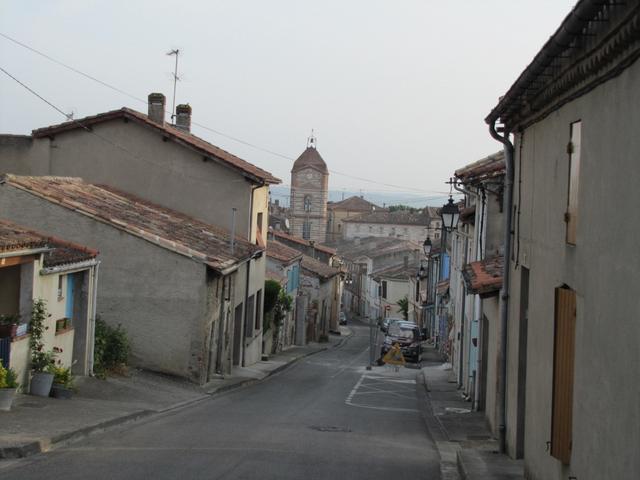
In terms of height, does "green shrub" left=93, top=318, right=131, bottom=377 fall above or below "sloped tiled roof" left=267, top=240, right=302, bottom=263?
below

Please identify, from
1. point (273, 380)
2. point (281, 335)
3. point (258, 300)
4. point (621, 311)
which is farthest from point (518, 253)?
point (281, 335)

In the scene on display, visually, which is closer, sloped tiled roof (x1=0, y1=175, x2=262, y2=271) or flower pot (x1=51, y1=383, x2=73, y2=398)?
flower pot (x1=51, y1=383, x2=73, y2=398)

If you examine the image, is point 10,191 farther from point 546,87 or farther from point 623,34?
point 623,34

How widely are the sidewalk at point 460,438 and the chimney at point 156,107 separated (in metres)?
12.7

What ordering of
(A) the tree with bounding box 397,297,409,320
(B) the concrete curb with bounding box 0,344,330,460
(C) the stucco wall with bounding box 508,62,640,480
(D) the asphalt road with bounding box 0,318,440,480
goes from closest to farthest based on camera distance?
(C) the stucco wall with bounding box 508,62,640,480 < (D) the asphalt road with bounding box 0,318,440,480 < (B) the concrete curb with bounding box 0,344,330,460 < (A) the tree with bounding box 397,297,409,320

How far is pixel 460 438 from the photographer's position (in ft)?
56.3

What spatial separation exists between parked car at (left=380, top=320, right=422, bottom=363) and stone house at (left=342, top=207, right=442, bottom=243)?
102 m

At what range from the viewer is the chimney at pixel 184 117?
37094 millimetres

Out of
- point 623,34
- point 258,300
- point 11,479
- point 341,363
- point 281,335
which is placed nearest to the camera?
point 623,34

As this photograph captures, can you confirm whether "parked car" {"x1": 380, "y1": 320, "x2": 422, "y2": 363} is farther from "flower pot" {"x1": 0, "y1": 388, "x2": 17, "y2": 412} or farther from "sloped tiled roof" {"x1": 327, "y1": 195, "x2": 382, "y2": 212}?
"sloped tiled roof" {"x1": 327, "y1": 195, "x2": 382, "y2": 212}

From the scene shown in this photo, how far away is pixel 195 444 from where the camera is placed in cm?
1370

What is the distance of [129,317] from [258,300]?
13.3m

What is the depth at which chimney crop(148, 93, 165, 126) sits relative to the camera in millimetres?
31984

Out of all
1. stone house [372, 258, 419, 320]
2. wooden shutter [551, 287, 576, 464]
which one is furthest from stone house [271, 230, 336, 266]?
wooden shutter [551, 287, 576, 464]
